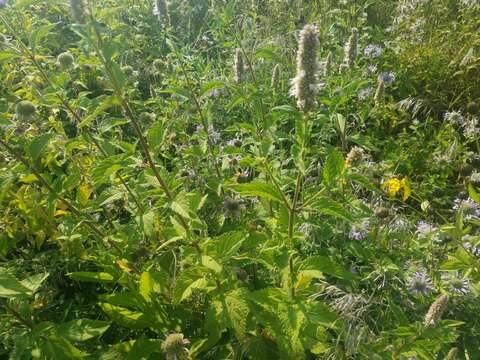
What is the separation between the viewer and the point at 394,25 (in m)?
4.79

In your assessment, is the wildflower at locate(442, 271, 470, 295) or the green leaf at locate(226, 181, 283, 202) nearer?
the green leaf at locate(226, 181, 283, 202)

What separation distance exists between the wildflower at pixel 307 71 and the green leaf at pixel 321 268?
59 centimetres

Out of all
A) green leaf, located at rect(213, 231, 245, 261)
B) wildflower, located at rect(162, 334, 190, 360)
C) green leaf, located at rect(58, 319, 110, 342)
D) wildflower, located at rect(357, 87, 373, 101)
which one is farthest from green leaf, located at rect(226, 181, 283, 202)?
wildflower, located at rect(357, 87, 373, 101)

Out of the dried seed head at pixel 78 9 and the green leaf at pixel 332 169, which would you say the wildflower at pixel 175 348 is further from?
the dried seed head at pixel 78 9

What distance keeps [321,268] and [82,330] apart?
1.05 m

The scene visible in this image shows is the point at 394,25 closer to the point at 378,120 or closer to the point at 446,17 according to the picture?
the point at 446,17

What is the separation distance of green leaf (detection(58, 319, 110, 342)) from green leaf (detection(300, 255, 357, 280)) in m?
0.91

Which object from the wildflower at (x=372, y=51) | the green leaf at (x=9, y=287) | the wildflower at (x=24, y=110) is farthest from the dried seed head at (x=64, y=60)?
the wildflower at (x=372, y=51)

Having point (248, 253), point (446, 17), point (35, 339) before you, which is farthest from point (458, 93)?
point (35, 339)

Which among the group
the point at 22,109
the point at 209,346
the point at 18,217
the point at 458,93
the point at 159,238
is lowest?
the point at 458,93

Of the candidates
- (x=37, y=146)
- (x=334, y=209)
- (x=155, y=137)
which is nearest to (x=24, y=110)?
(x=37, y=146)

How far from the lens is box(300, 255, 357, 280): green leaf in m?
1.47

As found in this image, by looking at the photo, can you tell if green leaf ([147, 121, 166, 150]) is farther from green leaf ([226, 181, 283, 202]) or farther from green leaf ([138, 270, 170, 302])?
green leaf ([138, 270, 170, 302])

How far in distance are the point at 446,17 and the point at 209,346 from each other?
481 cm
